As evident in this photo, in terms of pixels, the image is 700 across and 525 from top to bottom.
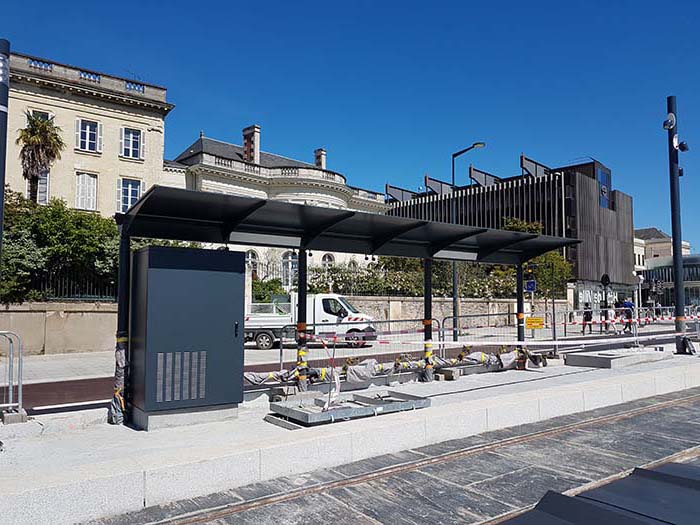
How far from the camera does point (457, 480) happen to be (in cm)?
579

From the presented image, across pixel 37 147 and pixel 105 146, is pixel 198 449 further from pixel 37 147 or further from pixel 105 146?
pixel 105 146

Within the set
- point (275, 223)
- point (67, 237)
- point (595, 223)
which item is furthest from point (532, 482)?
point (595, 223)

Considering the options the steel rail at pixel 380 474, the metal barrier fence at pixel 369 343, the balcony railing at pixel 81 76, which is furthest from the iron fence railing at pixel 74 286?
the steel rail at pixel 380 474

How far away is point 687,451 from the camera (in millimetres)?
6945

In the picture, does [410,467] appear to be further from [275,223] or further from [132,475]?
[275,223]

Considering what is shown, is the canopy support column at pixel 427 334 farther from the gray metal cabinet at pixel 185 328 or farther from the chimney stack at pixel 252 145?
the chimney stack at pixel 252 145

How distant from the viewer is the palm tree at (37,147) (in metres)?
30.2

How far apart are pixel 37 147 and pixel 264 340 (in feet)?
55.6

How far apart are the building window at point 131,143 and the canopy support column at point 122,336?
33.0 m

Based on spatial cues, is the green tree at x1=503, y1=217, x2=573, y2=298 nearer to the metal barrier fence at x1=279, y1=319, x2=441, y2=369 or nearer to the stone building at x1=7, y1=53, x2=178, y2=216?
the metal barrier fence at x1=279, y1=319, x2=441, y2=369

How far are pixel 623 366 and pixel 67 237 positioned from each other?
20.9m

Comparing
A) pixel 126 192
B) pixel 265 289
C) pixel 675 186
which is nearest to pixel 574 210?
pixel 265 289

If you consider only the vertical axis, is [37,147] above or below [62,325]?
above

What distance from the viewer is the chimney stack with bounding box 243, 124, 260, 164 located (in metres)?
49.5
